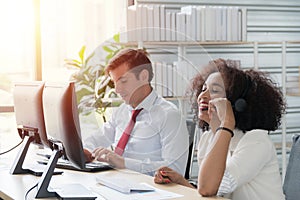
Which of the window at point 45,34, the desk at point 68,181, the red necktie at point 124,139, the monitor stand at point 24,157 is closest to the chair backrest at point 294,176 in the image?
the desk at point 68,181

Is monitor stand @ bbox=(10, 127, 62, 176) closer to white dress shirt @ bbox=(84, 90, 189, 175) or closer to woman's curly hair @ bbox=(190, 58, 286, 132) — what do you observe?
white dress shirt @ bbox=(84, 90, 189, 175)

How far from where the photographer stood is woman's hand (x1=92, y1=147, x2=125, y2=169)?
8.37ft

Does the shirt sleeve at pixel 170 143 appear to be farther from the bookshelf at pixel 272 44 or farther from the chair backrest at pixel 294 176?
the bookshelf at pixel 272 44

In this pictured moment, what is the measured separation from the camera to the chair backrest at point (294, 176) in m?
2.25

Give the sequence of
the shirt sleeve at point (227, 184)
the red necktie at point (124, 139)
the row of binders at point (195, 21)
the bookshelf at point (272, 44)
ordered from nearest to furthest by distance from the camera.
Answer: the shirt sleeve at point (227, 184), the red necktie at point (124, 139), the row of binders at point (195, 21), the bookshelf at point (272, 44)

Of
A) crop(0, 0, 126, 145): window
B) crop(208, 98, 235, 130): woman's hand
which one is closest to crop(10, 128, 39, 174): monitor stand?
crop(208, 98, 235, 130): woman's hand

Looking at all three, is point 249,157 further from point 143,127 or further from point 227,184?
point 143,127

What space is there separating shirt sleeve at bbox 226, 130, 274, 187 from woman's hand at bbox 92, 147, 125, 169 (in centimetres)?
68

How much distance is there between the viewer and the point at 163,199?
1938mm

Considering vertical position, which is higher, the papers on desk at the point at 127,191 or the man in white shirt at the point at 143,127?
the man in white shirt at the point at 143,127

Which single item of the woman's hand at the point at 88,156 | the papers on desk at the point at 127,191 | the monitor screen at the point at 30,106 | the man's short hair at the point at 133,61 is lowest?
the woman's hand at the point at 88,156

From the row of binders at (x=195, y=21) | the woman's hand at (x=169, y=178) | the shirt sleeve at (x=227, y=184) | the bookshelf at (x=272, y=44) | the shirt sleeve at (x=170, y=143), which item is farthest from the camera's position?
the bookshelf at (x=272, y=44)

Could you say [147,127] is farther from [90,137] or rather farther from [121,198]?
[121,198]

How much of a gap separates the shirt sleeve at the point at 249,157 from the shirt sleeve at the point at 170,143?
1.56ft
